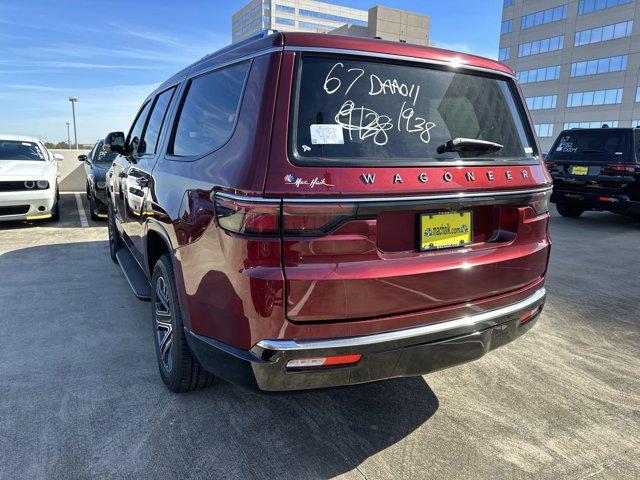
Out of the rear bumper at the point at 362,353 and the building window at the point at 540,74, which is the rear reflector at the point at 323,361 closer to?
the rear bumper at the point at 362,353

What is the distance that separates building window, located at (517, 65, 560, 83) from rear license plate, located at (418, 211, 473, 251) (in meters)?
61.4

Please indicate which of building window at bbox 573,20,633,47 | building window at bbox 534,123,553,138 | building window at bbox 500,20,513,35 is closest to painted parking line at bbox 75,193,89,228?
building window at bbox 534,123,553,138

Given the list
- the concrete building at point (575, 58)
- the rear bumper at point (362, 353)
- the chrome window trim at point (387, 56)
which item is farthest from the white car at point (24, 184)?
the concrete building at point (575, 58)

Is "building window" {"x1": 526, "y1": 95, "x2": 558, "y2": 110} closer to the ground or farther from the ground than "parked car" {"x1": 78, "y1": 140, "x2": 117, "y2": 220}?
farther from the ground

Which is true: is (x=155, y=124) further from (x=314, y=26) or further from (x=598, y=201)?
(x=314, y=26)

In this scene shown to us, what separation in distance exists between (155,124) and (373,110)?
216cm

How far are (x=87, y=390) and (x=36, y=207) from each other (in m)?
6.32

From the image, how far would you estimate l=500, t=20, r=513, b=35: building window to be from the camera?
60.5 meters

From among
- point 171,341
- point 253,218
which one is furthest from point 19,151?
point 253,218

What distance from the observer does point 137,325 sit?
12.6 feet

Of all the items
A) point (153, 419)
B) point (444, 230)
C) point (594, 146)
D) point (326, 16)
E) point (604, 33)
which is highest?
point (326, 16)

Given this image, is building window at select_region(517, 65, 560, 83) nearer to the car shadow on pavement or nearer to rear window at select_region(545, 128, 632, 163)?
rear window at select_region(545, 128, 632, 163)

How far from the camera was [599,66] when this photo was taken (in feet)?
164

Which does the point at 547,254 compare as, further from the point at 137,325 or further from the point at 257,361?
the point at 137,325
